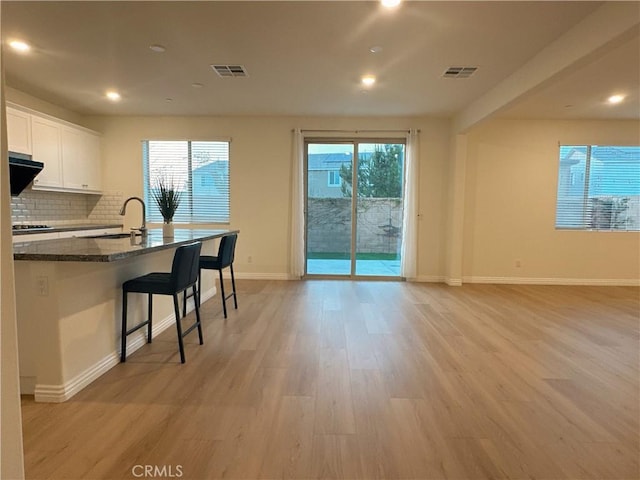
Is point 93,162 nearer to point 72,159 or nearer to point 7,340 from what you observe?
point 72,159

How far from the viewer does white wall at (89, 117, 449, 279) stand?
18.4 feet

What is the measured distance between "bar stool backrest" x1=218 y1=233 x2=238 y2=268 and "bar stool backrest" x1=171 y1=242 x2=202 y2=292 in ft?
2.67

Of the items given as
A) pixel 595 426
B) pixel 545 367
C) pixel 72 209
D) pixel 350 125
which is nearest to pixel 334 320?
pixel 545 367

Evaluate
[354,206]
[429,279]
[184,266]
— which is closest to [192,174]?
[354,206]

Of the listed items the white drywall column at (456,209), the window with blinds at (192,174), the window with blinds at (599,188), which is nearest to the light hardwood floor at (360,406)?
the white drywall column at (456,209)

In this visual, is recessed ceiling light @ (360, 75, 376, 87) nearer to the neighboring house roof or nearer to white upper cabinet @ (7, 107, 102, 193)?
the neighboring house roof

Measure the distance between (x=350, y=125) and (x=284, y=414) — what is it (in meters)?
4.73

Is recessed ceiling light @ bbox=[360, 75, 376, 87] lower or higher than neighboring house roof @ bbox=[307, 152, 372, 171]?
higher

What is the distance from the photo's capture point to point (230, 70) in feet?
12.2

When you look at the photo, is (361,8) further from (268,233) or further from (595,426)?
(268,233)

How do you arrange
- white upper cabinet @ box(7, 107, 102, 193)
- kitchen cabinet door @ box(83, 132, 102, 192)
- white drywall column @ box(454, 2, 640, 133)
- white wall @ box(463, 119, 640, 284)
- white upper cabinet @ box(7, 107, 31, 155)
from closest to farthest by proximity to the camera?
white drywall column @ box(454, 2, 640, 133)
white upper cabinet @ box(7, 107, 31, 155)
white upper cabinet @ box(7, 107, 102, 193)
kitchen cabinet door @ box(83, 132, 102, 192)
white wall @ box(463, 119, 640, 284)

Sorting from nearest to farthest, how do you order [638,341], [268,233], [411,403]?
[411,403] → [638,341] → [268,233]

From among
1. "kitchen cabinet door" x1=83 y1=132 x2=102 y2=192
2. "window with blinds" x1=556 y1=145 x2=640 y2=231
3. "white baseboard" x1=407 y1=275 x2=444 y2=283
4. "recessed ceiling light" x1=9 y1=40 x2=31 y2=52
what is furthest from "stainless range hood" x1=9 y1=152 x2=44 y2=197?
"window with blinds" x1=556 y1=145 x2=640 y2=231

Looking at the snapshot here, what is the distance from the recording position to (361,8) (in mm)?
2500
